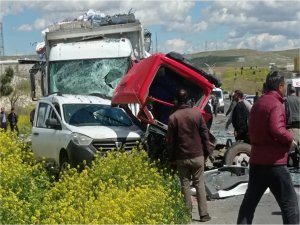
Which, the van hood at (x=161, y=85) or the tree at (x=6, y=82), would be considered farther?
the tree at (x=6, y=82)

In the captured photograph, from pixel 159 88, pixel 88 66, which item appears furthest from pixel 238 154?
pixel 88 66

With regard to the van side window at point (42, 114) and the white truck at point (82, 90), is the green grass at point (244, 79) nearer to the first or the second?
the white truck at point (82, 90)

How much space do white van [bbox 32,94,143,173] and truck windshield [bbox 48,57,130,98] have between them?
1542 mm

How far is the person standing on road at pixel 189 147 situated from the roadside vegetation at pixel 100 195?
281 millimetres

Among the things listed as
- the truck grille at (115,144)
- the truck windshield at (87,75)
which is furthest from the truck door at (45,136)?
the truck windshield at (87,75)

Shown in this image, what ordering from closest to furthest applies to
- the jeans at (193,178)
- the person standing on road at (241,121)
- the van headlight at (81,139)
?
Result: the jeans at (193,178)
the van headlight at (81,139)
the person standing on road at (241,121)

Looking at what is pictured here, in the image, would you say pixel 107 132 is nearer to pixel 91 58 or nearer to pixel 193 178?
pixel 193 178

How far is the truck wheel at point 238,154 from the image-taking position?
40.9 ft

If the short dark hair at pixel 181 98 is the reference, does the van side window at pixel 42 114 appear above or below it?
below

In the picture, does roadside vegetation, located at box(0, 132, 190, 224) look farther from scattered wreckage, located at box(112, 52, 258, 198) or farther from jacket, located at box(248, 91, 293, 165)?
jacket, located at box(248, 91, 293, 165)

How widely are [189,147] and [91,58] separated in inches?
267

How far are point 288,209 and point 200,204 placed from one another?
7.32ft

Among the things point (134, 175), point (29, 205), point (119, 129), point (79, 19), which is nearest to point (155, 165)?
point (134, 175)

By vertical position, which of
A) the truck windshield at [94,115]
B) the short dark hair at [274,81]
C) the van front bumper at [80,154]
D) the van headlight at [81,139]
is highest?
the short dark hair at [274,81]
